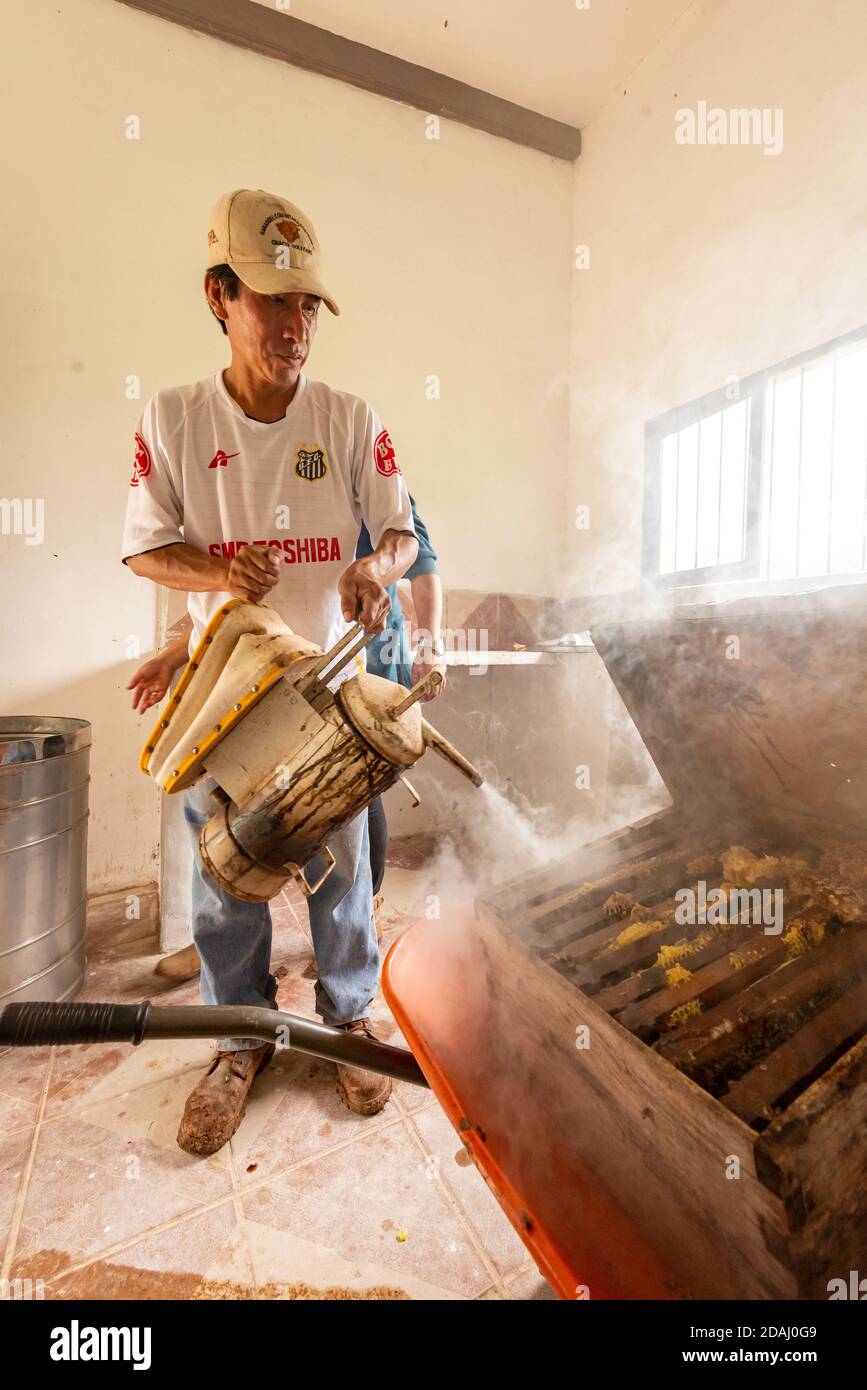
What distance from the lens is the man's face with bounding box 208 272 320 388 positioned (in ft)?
3.87

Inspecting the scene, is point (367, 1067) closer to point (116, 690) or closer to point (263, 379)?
point (263, 379)

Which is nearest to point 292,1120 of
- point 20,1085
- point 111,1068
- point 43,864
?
point 111,1068

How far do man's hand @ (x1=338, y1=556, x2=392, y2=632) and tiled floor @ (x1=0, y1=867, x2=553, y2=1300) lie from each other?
114 centimetres

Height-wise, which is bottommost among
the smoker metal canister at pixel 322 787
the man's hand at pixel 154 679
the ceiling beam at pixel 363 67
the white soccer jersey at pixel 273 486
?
the smoker metal canister at pixel 322 787

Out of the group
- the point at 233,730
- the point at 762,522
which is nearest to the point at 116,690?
the point at 233,730

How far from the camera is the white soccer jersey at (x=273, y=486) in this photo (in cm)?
129

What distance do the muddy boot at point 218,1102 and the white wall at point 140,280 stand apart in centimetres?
151

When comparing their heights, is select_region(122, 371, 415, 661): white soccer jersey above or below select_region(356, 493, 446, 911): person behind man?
above

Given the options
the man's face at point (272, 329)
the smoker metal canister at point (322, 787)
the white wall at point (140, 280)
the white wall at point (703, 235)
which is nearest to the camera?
the smoker metal canister at point (322, 787)

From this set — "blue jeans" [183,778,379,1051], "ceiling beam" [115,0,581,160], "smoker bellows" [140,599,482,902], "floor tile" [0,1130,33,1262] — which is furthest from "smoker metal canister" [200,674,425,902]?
"ceiling beam" [115,0,581,160]

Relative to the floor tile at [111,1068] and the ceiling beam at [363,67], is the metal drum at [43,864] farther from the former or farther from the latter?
the ceiling beam at [363,67]

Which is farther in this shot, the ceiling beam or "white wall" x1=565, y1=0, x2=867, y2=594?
the ceiling beam

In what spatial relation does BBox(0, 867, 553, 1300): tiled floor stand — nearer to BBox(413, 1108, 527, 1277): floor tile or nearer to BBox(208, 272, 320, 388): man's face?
BBox(413, 1108, 527, 1277): floor tile

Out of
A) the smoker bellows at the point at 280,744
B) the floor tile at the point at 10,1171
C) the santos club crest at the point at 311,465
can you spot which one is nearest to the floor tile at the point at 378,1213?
the floor tile at the point at 10,1171
